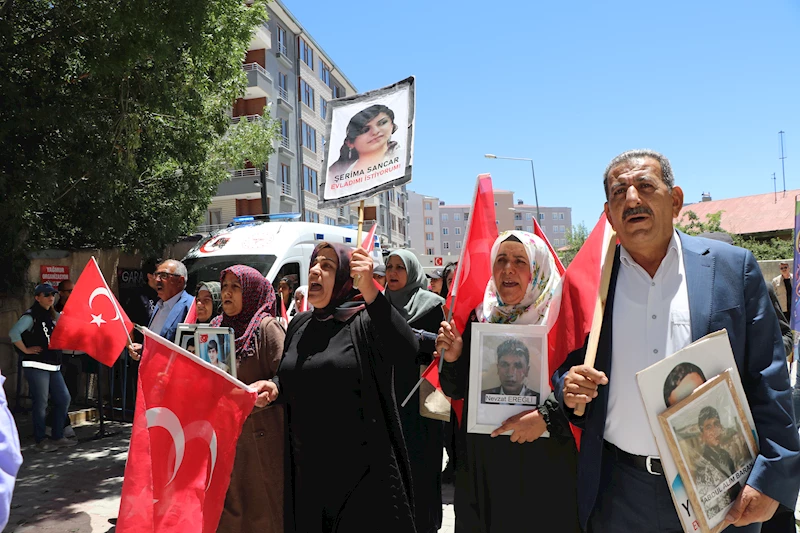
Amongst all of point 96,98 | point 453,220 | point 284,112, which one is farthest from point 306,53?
point 453,220

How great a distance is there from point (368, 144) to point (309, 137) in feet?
124

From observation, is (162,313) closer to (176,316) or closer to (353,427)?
(176,316)

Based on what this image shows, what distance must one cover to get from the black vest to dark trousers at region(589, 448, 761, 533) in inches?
A: 321

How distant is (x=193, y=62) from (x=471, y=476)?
8641 millimetres

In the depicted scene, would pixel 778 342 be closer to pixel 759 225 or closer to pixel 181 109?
pixel 181 109

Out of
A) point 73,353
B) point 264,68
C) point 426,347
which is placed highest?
point 264,68

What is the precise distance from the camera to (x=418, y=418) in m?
4.79

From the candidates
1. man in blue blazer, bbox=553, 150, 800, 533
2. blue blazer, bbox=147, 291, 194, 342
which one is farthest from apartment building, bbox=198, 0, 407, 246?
man in blue blazer, bbox=553, 150, 800, 533

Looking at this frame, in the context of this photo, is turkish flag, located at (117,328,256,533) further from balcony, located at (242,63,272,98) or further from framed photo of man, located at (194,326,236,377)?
balcony, located at (242,63,272,98)

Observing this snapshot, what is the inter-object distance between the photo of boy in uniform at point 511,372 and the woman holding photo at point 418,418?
1.17m

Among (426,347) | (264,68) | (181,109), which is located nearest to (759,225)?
(264,68)

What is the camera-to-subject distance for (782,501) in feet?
6.73

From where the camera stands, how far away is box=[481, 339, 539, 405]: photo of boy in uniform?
114 inches

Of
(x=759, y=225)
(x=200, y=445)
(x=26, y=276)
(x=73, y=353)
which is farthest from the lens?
(x=759, y=225)
